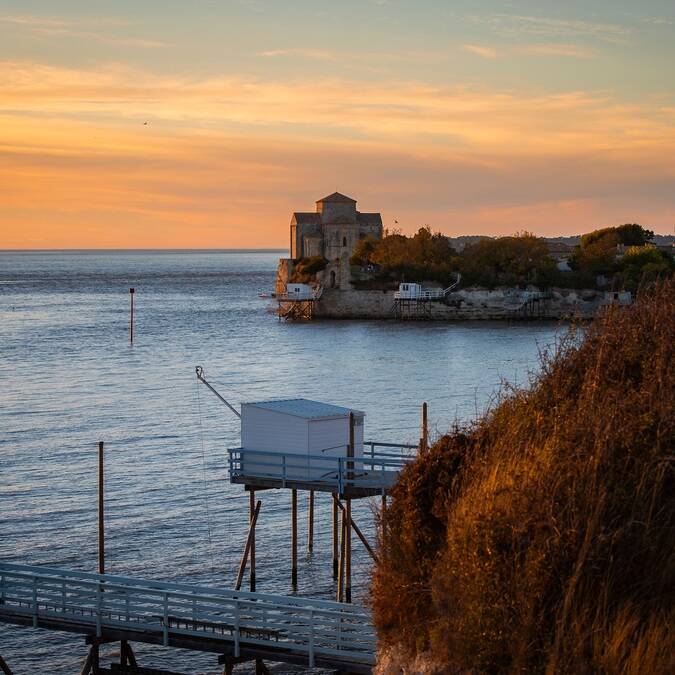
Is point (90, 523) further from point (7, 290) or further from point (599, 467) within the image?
point (7, 290)

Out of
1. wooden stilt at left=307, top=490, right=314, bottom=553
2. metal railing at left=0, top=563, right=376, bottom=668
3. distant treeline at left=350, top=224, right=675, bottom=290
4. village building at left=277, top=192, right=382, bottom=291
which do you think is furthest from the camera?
village building at left=277, top=192, right=382, bottom=291

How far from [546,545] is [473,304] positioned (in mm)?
99159

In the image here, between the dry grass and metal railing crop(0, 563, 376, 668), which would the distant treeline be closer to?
metal railing crop(0, 563, 376, 668)

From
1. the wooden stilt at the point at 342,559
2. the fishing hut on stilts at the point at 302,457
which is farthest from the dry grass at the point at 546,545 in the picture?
the wooden stilt at the point at 342,559

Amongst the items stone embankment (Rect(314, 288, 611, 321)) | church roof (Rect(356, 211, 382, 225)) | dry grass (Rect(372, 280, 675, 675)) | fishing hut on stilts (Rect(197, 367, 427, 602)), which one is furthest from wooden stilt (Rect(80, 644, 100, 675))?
church roof (Rect(356, 211, 382, 225))

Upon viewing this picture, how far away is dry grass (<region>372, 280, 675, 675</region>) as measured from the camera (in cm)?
1366

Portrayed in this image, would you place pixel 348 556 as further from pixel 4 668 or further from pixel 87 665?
pixel 4 668

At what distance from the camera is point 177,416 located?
47.8 m

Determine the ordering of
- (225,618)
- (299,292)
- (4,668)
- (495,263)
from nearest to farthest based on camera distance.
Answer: (225,618) < (4,668) < (299,292) < (495,263)

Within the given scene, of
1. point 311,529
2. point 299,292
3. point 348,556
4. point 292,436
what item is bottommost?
point 311,529

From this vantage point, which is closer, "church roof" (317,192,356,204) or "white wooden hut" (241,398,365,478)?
"white wooden hut" (241,398,365,478)

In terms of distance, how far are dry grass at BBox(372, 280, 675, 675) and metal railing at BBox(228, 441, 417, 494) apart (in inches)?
270

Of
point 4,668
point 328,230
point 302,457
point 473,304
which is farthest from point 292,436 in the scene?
point 328,230

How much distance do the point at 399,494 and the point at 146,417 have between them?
106 ft
